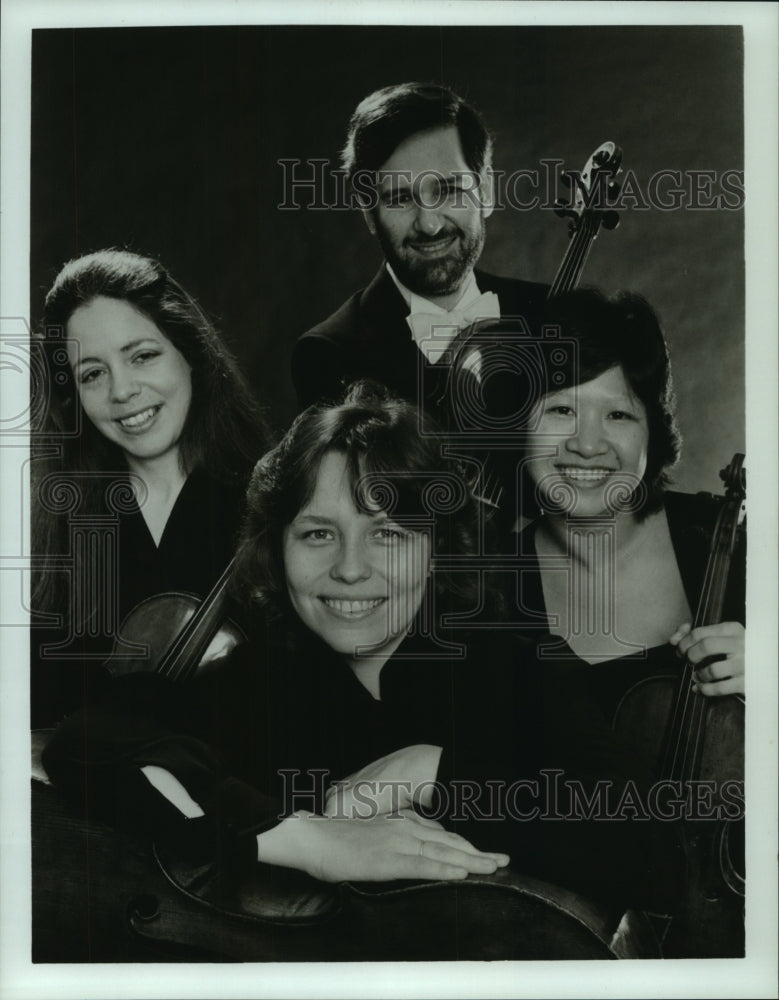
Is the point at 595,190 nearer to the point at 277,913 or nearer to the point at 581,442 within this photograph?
the point at 581,442

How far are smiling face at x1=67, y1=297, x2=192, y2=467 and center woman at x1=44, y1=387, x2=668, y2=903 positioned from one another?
0.40m

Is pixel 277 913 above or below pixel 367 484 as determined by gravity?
below

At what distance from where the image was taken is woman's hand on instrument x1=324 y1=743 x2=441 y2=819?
2.50m

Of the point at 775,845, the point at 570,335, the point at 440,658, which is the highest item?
the point at 570,335

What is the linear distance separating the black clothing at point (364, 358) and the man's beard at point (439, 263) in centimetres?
14

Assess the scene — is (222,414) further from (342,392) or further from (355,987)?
(355,987)

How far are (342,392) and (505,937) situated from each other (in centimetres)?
177

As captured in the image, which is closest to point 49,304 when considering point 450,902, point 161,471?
point 161,471

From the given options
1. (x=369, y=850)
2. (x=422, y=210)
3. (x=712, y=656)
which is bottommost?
(x=369, y=850)

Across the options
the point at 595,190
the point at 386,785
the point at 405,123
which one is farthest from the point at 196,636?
the point at 595,190

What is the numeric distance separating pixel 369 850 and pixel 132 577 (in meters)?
1.11

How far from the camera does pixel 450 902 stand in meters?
2.52

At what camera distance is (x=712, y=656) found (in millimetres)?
2533

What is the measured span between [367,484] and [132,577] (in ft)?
2.59
